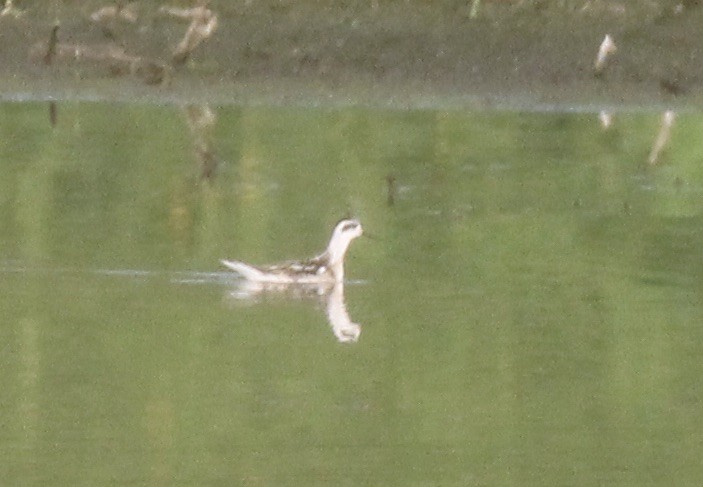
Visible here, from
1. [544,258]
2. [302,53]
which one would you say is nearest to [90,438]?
[544,258]

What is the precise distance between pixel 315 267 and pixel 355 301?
0.62 m

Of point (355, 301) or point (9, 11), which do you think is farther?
point (9, 11)

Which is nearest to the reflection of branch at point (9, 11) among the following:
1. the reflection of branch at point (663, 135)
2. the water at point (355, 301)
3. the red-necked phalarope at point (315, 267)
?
the water at point (355, 301)

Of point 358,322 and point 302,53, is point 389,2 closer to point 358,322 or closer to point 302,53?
point 302,53

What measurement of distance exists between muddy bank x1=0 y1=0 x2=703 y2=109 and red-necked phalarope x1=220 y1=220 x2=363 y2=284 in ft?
13.1

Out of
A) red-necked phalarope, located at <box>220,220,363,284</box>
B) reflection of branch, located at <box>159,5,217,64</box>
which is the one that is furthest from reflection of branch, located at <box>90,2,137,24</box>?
red-necked phalarope, located at <box>220,220,363,284</box>

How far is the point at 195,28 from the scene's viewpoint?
14188 millimetres

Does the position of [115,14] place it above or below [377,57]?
above

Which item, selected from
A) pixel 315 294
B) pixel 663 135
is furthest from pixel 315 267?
pixel 663 135

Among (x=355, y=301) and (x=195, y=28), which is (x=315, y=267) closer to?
(x=355, y=301)

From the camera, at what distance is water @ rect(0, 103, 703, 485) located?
6.88 meters

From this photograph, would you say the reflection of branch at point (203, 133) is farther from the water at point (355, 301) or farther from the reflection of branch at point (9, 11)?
the reflection of branch at point (9, 11)

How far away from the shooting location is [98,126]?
537 inches

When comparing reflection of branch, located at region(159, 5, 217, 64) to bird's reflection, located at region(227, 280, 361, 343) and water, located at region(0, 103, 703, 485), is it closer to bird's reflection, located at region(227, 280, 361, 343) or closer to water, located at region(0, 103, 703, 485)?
water, located at region(0, 103, 703, 485)
